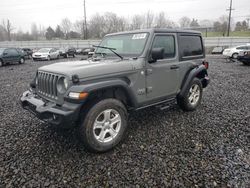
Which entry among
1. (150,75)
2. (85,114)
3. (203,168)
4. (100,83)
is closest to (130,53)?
(150,75)

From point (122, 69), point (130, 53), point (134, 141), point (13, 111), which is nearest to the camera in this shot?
point (122, 69)

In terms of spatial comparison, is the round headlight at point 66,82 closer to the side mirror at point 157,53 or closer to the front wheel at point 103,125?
the front wheel at point 103,125

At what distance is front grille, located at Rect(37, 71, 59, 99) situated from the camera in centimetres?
308

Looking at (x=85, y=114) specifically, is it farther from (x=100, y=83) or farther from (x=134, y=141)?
(x=134, y=141)

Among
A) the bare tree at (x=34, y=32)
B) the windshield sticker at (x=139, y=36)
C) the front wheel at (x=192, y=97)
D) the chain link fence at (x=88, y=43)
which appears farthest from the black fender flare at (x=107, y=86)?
the bare tree at (x=34, y=32)

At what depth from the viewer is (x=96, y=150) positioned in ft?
10.2

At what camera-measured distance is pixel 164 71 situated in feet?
13.0

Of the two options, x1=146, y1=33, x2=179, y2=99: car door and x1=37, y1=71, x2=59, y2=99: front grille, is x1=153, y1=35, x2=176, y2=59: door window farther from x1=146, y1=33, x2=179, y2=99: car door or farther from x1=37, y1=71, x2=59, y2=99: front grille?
x1=37, y1=71, x2=59, y2=99: front grille

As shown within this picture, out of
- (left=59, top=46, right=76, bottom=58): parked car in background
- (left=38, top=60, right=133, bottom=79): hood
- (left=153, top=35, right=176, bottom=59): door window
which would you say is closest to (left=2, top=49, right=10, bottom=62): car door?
(left=59, top=46, right=76, bottom=58): parked car in background

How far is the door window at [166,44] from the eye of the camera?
3863 mm

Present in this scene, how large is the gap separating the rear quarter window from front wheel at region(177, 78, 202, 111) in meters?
0.65

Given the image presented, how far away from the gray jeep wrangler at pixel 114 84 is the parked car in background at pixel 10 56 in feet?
47.4

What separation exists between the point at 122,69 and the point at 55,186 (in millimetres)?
1963

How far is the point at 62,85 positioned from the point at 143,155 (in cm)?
168
